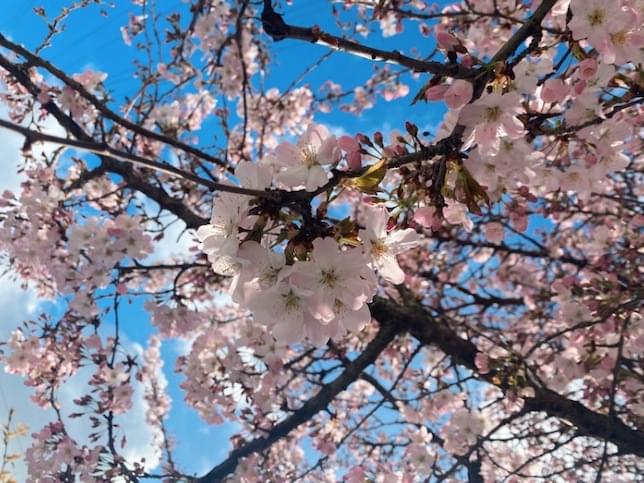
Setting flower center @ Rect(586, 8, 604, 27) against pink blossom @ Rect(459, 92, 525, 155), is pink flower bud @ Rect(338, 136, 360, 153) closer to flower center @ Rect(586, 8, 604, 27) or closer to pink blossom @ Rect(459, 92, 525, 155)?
pink blossom @ Rect(459, 92, 525, 155)

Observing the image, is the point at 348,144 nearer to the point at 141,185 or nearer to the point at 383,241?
the point at 383,241

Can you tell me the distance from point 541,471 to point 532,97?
497 centimetres

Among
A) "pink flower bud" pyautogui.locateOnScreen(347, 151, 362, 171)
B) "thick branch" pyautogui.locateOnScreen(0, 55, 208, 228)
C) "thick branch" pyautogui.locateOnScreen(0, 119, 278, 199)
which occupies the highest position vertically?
"thick branch" pyautogui.locateOnScreen(0, 55, 208, 228)

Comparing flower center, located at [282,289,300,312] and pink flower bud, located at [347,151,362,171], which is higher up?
pink flower bud, located at [347,151,362,171]

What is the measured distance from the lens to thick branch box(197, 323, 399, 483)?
11.3 ft

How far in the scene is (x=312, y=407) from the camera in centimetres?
347

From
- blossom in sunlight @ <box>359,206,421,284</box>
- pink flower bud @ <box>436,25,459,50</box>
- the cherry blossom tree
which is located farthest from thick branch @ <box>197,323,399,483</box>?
pink flower bud @ <box>436,25,459,50</box>

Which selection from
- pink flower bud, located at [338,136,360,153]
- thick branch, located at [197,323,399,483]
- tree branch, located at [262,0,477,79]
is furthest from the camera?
thick branch, located at [197,323,399,483]

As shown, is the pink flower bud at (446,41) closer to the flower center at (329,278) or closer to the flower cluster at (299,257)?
the flower cluster at (299,257)

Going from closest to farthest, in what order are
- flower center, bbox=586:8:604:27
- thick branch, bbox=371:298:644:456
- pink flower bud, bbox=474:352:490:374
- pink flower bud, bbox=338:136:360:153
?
pink flower bud, bbox=338:136:360:153 → flower center, bbox=586:8:604:27 → pink flower bud, bbox=474:352:490:374 → thick branch, bbox=371:298:644:456

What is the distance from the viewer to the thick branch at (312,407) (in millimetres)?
3459

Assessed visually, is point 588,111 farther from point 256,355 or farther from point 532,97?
point 256,355

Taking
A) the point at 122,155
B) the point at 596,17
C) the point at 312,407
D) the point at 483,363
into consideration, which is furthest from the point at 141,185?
the point at 596,17

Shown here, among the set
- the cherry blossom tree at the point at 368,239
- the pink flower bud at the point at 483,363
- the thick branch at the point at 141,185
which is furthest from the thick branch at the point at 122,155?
the thick branch at the point at 141,185
